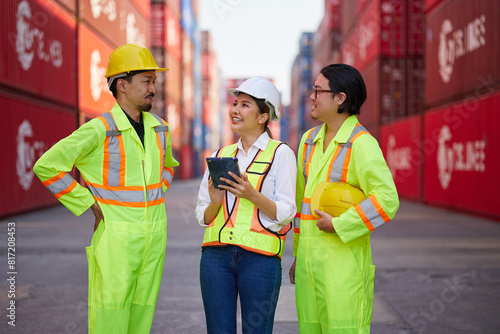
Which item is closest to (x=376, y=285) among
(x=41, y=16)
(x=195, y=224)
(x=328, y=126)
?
(x=328, y=126)

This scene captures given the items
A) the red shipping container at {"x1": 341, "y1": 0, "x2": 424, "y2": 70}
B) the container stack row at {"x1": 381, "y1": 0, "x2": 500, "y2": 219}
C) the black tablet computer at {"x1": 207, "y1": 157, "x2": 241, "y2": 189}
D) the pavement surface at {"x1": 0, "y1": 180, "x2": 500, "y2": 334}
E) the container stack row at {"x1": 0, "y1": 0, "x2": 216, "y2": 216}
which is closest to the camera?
the black tablet computer at {"x1": 207, "y1": 157, "x2": 241, "y2": 189}

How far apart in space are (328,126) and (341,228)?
0.56 metres

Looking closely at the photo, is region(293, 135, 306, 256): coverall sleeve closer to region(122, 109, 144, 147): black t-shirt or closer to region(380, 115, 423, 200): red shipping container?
region(122, 109, 144, 147): black t-shirt

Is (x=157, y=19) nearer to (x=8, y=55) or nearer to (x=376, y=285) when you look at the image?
(x=8, y=55)

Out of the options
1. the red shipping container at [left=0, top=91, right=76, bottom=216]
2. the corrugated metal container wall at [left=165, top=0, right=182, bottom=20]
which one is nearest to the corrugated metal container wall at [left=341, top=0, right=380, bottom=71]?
the corrugated metal container wall at [left=165, top=0, right=182, bottom=20]

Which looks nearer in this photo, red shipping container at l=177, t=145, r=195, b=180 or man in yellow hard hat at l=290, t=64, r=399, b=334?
man in yellow hard hat at l=290, t=64, r=399, b=334

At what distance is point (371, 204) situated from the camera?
2334 millimetres

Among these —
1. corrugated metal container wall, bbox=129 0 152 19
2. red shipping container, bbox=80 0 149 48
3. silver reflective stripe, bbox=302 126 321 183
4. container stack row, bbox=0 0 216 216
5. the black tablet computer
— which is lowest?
the black tablet computer

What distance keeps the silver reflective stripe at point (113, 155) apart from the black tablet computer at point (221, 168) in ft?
2.03

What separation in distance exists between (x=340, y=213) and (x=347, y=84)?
0.62m

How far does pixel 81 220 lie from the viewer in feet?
43.5

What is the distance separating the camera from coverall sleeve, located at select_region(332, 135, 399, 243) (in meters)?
2.32

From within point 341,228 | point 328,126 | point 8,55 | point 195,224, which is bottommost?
point 195,224

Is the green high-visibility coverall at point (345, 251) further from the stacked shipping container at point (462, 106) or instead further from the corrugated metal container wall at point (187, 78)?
the corrugated metal container wall at point (187, 78)
